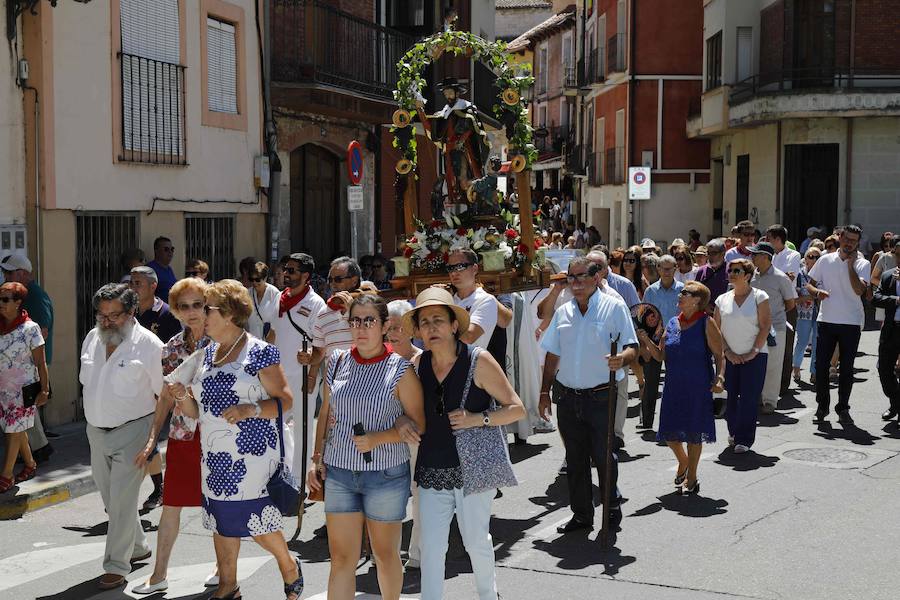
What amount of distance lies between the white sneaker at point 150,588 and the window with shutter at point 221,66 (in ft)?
32.6

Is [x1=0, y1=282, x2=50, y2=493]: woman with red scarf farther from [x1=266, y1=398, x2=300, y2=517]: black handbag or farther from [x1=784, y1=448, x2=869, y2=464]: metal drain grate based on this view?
[x1=784, y1=448, x2=869, y2=464]: metal drain grate

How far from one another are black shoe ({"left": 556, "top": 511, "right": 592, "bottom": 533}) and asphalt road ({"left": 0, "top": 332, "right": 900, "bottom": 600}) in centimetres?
6

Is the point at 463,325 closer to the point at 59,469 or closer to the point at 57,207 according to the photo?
the point at 59,469

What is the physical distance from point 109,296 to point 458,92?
5.36 metres

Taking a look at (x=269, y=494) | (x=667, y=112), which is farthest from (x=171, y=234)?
(x=667, y=112)

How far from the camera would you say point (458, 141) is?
11.7m

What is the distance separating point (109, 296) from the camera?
722cm

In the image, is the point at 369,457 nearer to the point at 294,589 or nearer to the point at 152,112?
the point at 294,589

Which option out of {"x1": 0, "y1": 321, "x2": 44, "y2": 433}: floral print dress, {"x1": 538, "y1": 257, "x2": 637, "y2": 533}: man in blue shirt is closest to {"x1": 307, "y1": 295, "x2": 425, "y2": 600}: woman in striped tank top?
{"x1": 538, "y1": 257, "x2": 637, "y2": 533}: man in blue shirt

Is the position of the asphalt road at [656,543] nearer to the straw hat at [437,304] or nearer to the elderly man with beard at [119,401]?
the elderly man with beard at [119,401]

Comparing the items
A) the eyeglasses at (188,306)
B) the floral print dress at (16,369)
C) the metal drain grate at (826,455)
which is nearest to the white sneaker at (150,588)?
the eyeglasses at (188,306)

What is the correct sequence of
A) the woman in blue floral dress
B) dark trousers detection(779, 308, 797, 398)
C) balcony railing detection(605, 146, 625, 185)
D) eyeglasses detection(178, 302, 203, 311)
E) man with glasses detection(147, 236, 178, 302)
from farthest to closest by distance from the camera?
1. balcony railing detection(605, 146, 625, 185)
2. dark trousers detection(779, 308, 797, 398)
3. man with glasses detection(147, 236, 178, 302)
4. eyeglasses detection(178, 302, 203, 311)
5. the woman in blue floral dress

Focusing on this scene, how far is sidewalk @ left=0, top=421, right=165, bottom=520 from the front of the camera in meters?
9.35

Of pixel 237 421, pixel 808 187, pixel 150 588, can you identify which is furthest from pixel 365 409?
pixel 808 187
